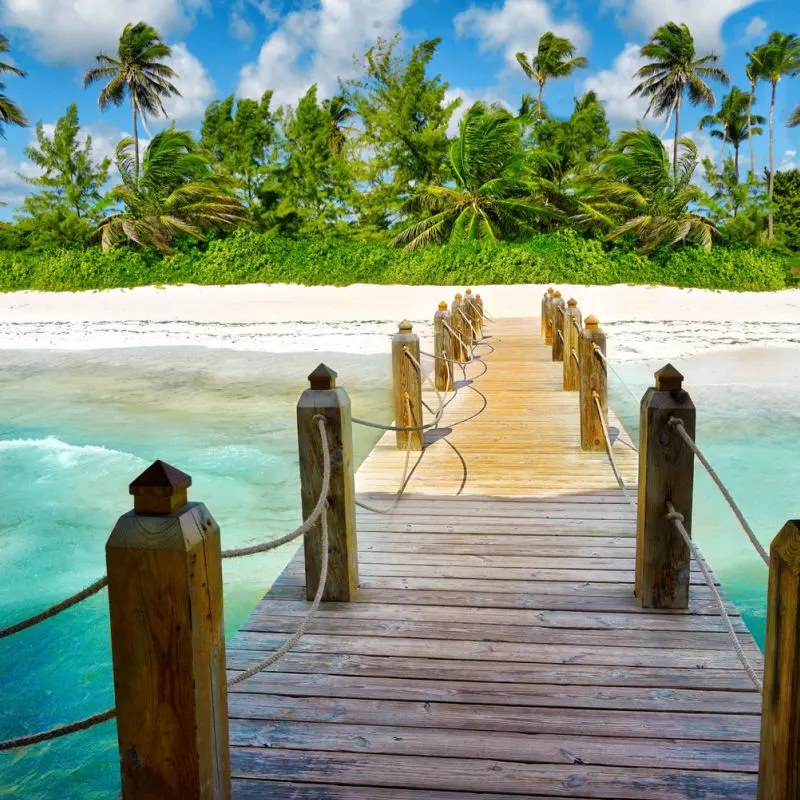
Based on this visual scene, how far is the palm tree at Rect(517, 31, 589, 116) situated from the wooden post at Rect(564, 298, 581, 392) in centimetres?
3580

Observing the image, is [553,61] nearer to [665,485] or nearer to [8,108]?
[8,108]

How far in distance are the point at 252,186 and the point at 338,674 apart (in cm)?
3392

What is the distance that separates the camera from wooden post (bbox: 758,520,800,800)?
1659 mm

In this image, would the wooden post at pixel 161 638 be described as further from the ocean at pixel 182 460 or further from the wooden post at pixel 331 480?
the ocean at pixel 182 460

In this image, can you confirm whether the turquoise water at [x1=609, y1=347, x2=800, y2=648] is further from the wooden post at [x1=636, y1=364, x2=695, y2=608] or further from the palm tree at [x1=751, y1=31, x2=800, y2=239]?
the palm tree at [x1=751, y1=31, x2=800, y2=239]

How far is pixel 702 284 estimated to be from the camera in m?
26.9

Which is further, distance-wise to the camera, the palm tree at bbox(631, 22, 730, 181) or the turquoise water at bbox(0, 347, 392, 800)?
the palm tree at bbox(631, 22, 730, 181)

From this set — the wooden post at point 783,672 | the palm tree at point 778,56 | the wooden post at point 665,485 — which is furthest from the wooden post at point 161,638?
the palm tree at point 778,56

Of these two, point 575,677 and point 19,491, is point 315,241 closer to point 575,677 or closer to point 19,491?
point 19,491

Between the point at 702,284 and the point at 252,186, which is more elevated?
the point at 252,186

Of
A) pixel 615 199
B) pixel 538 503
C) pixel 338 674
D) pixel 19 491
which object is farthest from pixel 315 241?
pixel 338 674

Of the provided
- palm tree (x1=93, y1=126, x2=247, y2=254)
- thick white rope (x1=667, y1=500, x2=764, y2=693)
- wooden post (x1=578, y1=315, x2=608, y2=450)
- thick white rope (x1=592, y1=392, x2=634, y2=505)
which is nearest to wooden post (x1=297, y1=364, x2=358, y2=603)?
thick white rope (x1=667, y1=500, x2=764, y2=693)

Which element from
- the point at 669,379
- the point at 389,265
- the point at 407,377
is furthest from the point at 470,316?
the point at 389,265

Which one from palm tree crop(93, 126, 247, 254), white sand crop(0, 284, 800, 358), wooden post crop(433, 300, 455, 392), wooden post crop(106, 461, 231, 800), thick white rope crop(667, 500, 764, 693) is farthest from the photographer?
palm tree crop(93, 126, 247, 254)
